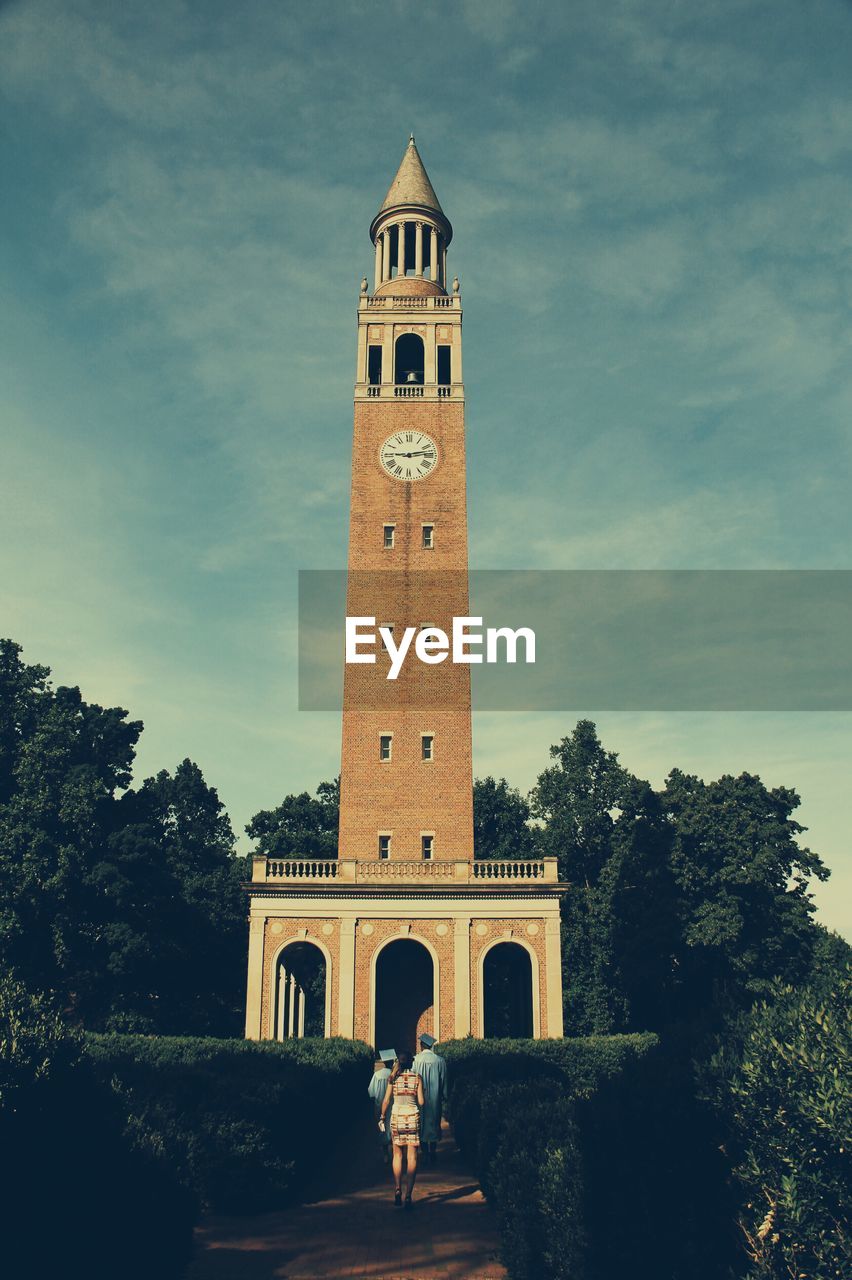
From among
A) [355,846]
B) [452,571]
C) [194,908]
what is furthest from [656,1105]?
[194,908]

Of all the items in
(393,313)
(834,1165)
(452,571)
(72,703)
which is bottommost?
(834,1165)

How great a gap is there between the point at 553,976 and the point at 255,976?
37.7 feet

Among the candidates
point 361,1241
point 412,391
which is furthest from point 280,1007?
point 412,391

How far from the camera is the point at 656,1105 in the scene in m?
8.62

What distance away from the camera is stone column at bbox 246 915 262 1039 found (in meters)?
36.8

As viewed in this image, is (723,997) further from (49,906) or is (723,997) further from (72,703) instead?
(72,703)

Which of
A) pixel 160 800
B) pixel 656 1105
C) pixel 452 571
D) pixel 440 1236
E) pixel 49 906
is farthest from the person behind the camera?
pixel 160 800

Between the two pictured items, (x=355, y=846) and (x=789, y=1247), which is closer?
(x=789, y=1247)

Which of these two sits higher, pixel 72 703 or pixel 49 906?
pixel 72 703

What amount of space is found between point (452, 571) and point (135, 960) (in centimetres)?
2111

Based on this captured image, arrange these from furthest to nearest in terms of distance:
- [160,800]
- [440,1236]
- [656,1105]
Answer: [160,800] < [440,1236] < [656,1105]

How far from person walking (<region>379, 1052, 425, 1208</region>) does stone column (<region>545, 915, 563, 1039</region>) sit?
22976 millimetres

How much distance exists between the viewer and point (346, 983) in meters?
37.2

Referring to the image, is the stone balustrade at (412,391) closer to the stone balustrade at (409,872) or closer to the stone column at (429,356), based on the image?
the stone column at (429,356)
